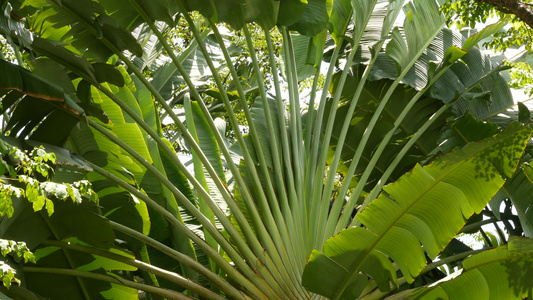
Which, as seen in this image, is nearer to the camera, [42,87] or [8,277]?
[8,277]

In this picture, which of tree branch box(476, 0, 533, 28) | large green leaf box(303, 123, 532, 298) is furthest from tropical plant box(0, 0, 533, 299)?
tree branch box(476, 0, 533, 28)

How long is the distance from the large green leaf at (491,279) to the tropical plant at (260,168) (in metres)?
0.02

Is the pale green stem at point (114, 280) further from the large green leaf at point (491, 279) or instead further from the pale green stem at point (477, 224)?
the pale green stem at point (477, 224)

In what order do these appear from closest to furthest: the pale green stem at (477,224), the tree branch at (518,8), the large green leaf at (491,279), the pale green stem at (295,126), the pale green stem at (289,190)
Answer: the tree branch at (518,8) → the large green leaf at (491,279) → the pale green stem at (289,190) → the pale green stem at (295,126) → the pale green stem at (477,224)

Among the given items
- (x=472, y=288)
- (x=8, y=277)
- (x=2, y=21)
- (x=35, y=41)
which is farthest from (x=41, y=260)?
(x=472, y=288)

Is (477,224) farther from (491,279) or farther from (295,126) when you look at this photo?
(295,126)

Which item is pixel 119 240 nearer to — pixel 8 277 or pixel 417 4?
pixel 8 277

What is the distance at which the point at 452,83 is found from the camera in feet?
22.2

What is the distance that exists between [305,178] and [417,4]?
8.45 feet

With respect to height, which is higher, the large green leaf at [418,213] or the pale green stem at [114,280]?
the large green leaf at [418,213]

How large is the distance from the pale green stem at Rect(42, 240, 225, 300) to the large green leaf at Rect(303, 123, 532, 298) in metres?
0.84

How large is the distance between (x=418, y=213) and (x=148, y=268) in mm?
2029

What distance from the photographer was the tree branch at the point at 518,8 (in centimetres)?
371

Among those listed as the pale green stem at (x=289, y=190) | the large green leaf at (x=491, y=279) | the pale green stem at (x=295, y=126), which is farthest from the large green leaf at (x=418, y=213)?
the pale green stem at (x=295, y=126)
